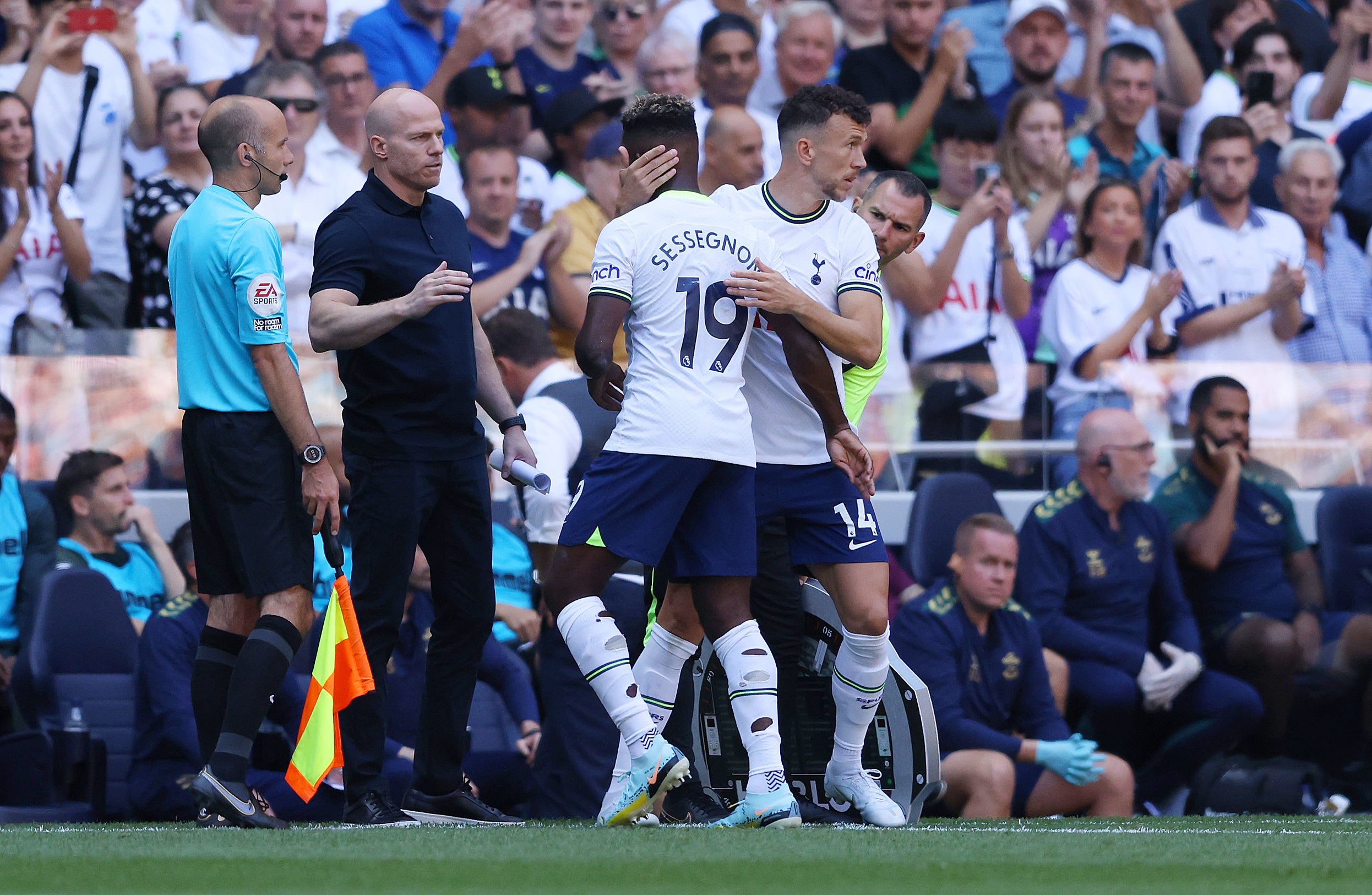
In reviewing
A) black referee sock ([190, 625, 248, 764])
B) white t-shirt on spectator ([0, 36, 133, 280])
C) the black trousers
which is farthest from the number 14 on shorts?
white t-shirt on spectator ([0, 36, 133, 280])

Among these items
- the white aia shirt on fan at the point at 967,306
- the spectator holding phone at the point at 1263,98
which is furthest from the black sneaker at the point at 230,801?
the spectator holding phone at the point at 1263,98

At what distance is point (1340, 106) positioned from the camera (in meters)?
11.8

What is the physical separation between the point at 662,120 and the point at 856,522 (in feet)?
4.41

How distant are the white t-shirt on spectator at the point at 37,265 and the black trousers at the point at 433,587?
12.6 feet

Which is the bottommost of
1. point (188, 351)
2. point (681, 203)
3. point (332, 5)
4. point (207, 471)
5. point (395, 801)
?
point (395, 801)

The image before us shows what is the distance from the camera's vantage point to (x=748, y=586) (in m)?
5.25

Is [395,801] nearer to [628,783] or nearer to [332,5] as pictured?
[628,783]

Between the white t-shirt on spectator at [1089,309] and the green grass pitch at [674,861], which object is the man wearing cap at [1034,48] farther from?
the green grass pitch at [674,861]

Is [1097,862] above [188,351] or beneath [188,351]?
beneath

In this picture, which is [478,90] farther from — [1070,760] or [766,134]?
[1070,760]

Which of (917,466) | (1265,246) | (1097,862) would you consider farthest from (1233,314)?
(1097,862)

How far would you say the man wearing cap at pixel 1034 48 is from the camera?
11.1 metres

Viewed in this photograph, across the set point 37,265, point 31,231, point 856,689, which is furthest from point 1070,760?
point 31,231

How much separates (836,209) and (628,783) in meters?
1.86
